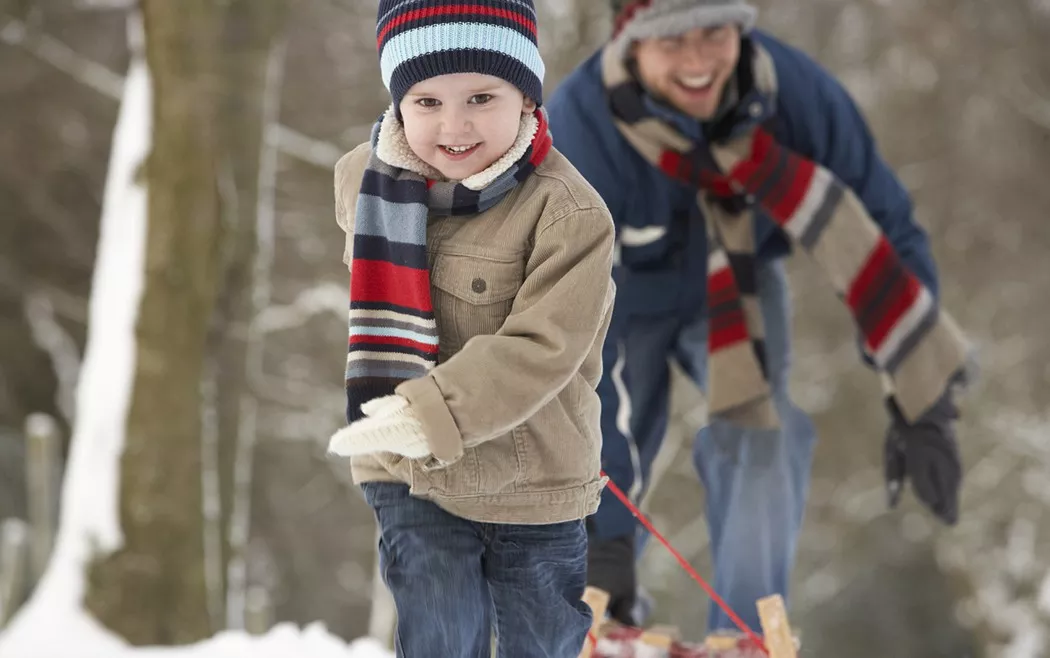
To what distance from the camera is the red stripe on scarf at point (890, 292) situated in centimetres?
286

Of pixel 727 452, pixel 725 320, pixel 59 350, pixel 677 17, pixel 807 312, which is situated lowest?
pixel 59 350

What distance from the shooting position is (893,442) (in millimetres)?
2934

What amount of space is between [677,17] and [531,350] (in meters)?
1.35

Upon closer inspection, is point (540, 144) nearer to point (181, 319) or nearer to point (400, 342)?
point (400, 342)

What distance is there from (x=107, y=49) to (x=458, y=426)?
9255mm

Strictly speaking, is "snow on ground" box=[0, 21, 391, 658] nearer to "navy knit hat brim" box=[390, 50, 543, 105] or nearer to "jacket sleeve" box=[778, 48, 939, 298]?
"jacket sleeve" box=[778, 48, 939, 298]

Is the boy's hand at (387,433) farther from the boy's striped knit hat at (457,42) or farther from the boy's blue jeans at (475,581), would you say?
the boy's striped knit hat at (457,42)

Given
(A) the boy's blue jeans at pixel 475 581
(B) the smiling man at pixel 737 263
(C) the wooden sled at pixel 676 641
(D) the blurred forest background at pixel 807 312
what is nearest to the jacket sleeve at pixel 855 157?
(B) the smiling man at pixel 737 263

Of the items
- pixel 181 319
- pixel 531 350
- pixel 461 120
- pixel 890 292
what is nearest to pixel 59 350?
pixel 181 319

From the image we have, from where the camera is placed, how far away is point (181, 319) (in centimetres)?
488

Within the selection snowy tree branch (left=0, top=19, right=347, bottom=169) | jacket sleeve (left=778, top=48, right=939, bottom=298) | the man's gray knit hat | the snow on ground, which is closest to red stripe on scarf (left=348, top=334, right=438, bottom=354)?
the man's gray knit hat

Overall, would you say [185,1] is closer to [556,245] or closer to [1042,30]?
[556,245]

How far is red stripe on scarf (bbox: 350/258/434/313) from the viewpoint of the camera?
1636 mm

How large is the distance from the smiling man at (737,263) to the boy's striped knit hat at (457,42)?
3.10 ft
